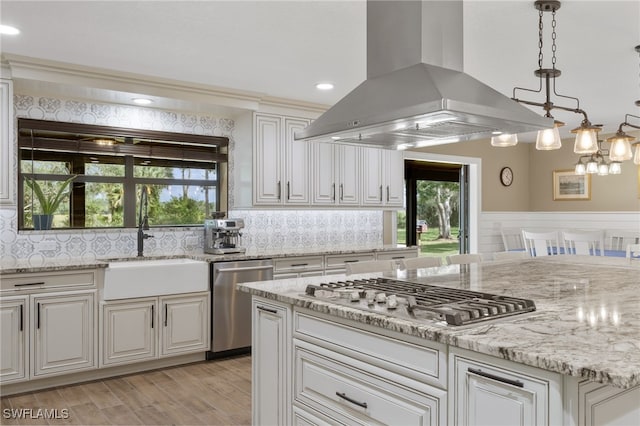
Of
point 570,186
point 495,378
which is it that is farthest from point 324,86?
point 570,186

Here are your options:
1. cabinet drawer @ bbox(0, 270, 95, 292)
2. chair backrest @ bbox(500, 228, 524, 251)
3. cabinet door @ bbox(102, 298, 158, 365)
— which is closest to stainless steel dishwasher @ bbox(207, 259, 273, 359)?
cabinet door @ bbox(102, 298, 158, 365)

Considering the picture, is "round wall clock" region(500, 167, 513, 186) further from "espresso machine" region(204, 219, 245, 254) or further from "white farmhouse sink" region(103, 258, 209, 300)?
"white farmhouse sink" region(103, 258, 209, 300)

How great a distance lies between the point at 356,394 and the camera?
1956 mm

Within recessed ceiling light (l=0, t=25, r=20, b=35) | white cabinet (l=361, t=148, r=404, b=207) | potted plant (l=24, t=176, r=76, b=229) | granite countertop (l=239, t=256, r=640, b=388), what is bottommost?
granite countertop (l=239, t=256, r=640, b=388)

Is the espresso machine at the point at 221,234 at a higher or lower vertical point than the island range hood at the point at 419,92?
lower

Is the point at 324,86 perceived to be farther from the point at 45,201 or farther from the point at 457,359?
the point at 457,359

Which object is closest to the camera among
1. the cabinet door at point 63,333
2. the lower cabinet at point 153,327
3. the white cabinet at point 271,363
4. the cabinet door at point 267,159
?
the white cabinet at point 271,363

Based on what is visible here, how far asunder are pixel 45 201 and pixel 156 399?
187 centimetres

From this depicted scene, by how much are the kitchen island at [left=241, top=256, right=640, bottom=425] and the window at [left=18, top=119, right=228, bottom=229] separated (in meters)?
2.53

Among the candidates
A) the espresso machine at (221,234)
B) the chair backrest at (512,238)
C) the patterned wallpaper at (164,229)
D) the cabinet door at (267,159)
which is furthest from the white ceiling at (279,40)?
the chair backrest at (512,238)

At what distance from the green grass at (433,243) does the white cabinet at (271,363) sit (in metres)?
4.53

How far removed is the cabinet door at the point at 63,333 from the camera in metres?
3.61

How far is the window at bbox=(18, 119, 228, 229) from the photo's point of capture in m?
4.22

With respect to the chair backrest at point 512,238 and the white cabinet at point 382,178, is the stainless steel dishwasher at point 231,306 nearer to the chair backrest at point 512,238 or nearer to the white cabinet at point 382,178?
the white cabinet at point 382,178
